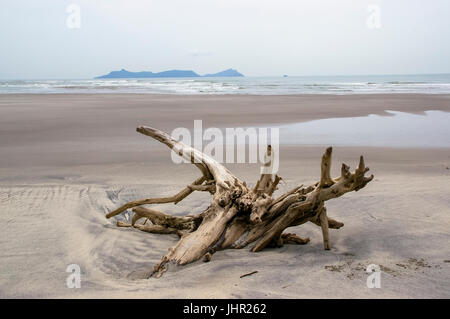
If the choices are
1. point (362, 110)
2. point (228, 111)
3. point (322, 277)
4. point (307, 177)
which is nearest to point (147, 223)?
point (322, 277)

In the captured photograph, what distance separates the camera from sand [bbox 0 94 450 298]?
325 cm

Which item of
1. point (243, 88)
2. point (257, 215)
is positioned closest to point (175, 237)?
point (257, 215)

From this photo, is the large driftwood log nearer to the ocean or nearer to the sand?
the sand

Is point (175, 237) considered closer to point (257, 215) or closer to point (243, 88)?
point (257, 215)

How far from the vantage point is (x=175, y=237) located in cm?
460

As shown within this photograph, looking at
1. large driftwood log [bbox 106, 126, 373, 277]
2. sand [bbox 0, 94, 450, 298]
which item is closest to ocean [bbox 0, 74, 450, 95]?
sand [bbox 0, 94, 450, 298]

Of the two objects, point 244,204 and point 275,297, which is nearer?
point 275,297

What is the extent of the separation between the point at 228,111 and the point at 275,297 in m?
15.2

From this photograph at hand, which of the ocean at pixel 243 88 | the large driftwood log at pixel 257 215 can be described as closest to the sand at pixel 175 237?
the large driftwood log at pixel 257 215
